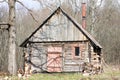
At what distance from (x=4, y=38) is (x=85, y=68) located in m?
18.6

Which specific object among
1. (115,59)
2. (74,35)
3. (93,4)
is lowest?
(115,59)

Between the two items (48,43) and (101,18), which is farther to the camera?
(101,18)

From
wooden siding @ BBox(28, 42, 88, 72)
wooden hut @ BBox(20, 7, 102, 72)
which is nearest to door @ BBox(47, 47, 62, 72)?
wooden hut @ BBox(20, 7, 102, 72)

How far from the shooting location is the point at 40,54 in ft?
105

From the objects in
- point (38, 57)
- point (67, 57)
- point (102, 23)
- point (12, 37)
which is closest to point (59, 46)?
point (67, 57)

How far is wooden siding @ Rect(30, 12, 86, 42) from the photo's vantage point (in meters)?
31.6

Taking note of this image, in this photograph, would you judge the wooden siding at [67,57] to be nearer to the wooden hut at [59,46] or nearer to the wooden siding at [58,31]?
the wooden hut at [59,46]

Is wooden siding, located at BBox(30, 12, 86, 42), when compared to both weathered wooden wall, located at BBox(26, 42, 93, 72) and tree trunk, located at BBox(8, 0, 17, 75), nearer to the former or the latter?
weathered wooden wall, located at BBox(26, 42, 93, 72)

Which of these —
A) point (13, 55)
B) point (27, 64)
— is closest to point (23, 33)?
point (27, 64)

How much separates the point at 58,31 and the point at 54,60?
8.43ft

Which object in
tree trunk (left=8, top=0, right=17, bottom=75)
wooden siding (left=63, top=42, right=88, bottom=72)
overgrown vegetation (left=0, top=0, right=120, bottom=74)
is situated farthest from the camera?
overgrown vegetation (left=0, top=0, right=120, bottom=74)

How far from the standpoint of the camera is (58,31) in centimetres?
3206

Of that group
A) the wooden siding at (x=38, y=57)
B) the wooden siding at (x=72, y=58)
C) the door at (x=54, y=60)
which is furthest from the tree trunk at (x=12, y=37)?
the wooden siding at (x=72, y=58)

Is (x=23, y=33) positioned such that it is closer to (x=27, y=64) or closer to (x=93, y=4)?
(x=93, y=4)
